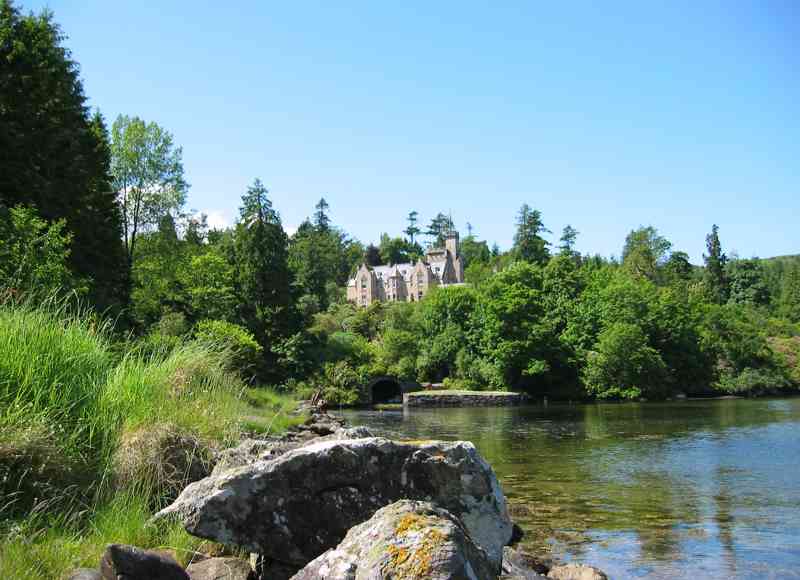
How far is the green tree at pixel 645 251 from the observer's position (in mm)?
95438

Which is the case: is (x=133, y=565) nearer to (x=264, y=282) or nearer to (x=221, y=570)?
(x=221, y=570)

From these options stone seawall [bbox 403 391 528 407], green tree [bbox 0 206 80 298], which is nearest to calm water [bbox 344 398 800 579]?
green tree [bbox 0 206 80 298]

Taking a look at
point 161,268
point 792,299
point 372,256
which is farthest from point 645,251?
point 161,268

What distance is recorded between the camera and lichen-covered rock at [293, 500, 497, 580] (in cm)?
329

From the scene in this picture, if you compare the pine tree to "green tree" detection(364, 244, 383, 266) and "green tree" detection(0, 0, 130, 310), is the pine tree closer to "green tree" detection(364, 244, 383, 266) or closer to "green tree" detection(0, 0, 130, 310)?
"green tree" detection(364, 244, 383, 266)

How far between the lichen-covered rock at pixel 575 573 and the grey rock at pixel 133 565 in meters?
5.24

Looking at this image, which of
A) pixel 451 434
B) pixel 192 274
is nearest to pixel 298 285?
Answer: pixel 192 274

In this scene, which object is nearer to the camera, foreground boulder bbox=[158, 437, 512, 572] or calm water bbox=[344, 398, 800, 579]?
foreground boulder bbox=[158, 437, 512, 572]

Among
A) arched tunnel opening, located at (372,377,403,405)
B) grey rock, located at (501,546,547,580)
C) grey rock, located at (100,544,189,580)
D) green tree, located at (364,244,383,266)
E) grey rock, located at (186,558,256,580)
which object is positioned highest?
green tree, located at (364,244,383,266)

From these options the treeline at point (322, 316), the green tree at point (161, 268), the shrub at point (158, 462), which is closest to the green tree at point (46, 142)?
the treeline at point (322, 316)

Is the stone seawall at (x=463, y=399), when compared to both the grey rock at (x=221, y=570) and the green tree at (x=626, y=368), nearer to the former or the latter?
the green tree at (x=626, y=368)

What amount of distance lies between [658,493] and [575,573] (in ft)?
25.6

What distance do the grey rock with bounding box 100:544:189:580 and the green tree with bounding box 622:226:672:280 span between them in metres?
89.2

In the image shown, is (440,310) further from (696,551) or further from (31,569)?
(31,569)
